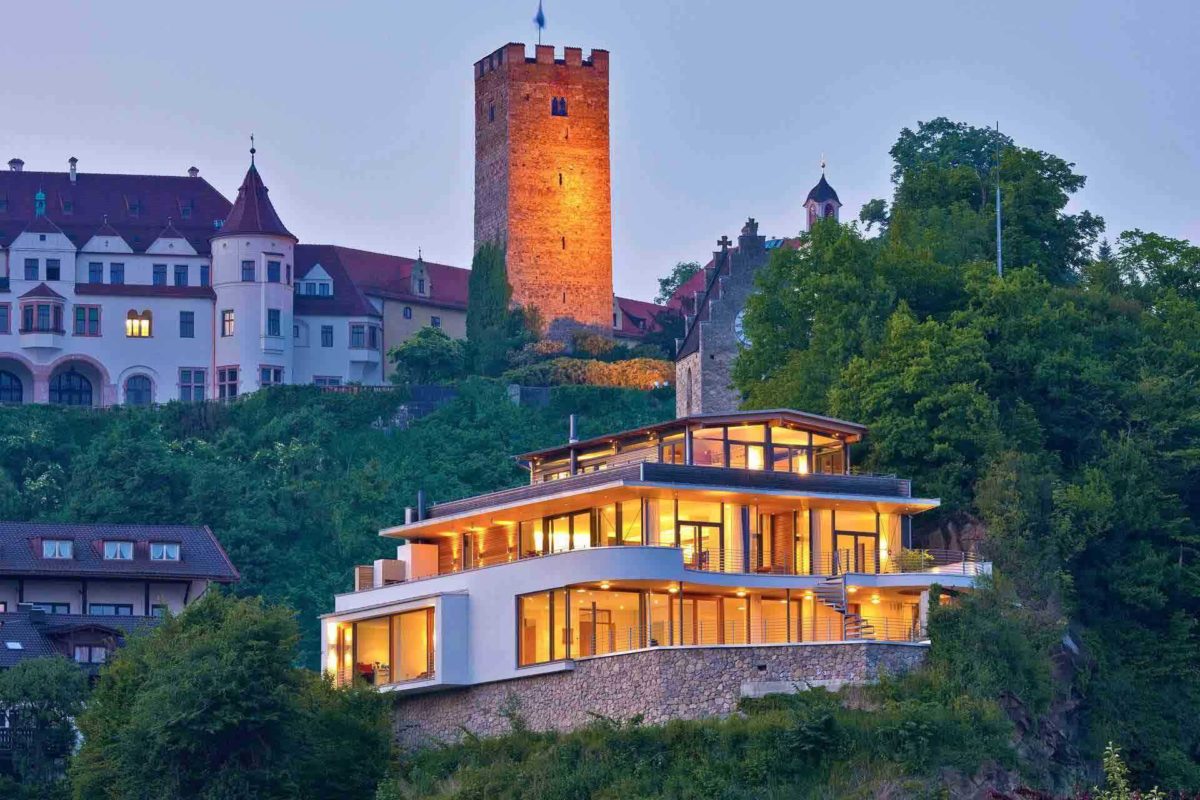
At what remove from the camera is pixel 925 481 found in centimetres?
7150

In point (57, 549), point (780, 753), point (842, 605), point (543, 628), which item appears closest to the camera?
point (780, 753)

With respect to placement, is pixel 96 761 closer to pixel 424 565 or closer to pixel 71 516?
pixel 424 565

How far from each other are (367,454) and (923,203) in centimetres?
3169

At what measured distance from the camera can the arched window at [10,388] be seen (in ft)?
395

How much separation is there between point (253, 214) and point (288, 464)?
17449mm

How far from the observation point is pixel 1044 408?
7531 cm

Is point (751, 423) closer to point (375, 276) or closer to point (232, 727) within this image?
point (232, 727)

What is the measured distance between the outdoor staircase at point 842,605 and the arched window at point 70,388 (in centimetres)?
6251

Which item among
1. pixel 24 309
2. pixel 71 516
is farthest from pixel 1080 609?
pixel 24 309

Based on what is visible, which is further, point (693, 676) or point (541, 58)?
point (541, 58)

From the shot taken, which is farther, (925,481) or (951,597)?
(925,481)

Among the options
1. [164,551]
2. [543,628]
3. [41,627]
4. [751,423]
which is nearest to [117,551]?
[164,551]

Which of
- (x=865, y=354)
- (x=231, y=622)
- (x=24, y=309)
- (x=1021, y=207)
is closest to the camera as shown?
(x=231, y=622)

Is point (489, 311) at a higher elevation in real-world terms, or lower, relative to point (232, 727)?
higher
